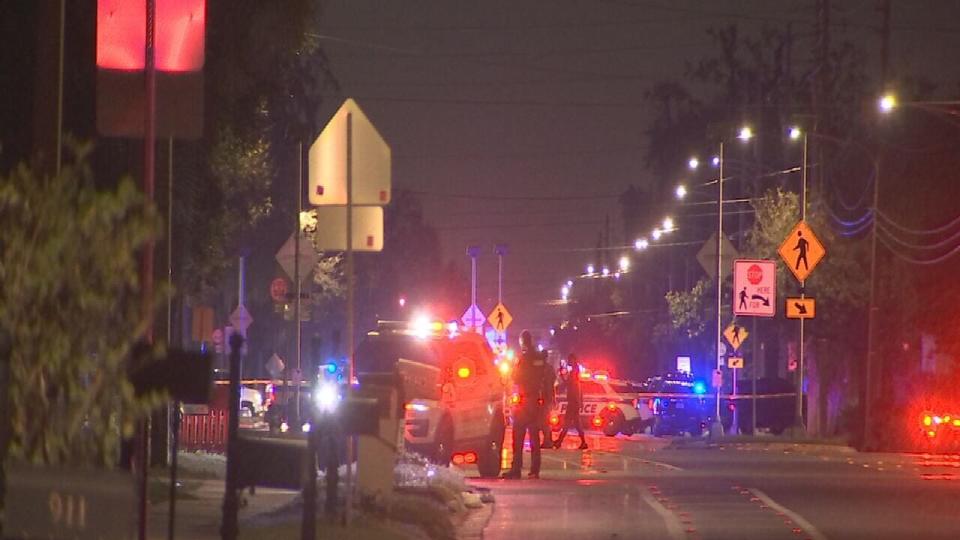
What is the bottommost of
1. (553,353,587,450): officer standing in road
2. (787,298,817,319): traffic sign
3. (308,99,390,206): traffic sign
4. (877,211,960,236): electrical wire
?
(553,353,587,450): officer standing in road

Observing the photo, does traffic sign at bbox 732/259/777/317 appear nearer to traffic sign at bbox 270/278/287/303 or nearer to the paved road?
the paved road

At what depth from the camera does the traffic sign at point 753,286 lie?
1410 inches

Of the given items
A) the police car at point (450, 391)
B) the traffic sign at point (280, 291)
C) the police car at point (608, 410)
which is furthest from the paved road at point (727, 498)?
the police car at point (608, 410)

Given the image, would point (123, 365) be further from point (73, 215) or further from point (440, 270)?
point (440, 270)

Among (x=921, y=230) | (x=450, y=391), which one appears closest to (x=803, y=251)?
(x=921, y=230)

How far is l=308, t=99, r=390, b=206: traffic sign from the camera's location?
1432 cm

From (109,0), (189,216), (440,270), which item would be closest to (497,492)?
(189,216)

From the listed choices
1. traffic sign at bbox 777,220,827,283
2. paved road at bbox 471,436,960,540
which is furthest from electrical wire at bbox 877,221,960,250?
paved road at bbox 471,436,960,540

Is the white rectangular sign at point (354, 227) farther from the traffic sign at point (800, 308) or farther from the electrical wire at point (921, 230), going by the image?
the electrical wire at point (921, 230)

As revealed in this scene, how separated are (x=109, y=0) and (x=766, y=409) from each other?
44.8 m

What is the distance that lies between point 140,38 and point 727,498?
36.2ft

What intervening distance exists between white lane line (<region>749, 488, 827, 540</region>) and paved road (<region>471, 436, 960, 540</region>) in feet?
0.04

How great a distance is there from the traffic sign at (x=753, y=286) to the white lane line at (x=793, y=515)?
16.0 meters

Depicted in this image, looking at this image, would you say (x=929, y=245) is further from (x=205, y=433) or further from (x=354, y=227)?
(x=354, y=227)
